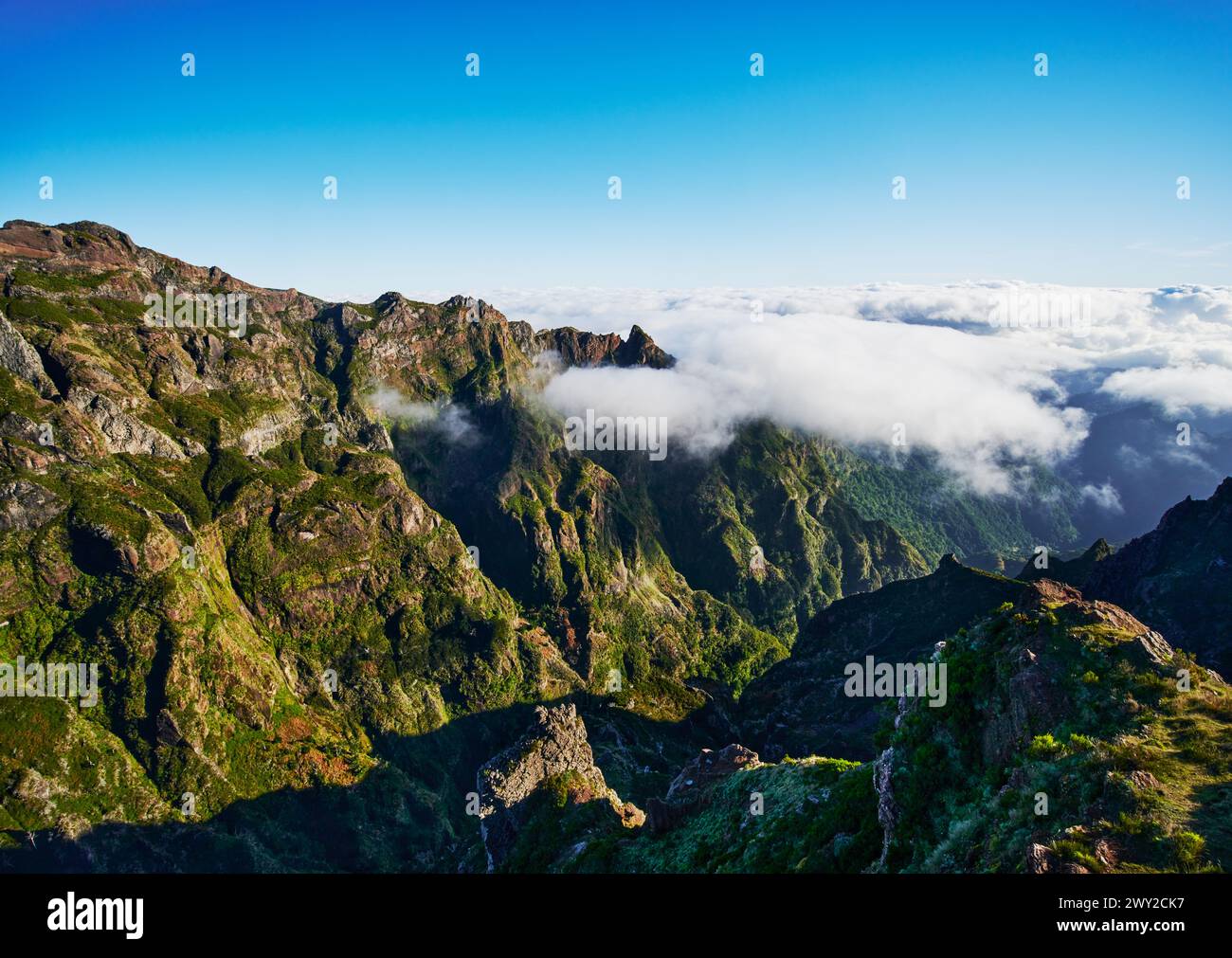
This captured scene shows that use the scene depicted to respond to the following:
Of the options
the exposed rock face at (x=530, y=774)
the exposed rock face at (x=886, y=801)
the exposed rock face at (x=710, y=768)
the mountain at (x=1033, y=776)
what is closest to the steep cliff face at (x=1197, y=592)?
the exposed rock face at (x=710, y=768)

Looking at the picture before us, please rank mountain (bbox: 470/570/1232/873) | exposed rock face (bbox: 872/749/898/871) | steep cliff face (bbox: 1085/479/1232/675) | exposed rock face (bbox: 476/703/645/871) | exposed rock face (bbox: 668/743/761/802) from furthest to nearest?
steep cliff face (bbox: 1085/479/1232/675), exposed rock face (bbox: 476/703/645/871), exposed rock face (bbox: 668/743/761/802), exposed rock face (bbox: 872/749/898/871), mountain (bbox: 470/570/1232/873)

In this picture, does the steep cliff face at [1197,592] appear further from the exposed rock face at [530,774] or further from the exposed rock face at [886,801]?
the exposed rock face at [886,801]

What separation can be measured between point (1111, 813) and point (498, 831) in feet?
336

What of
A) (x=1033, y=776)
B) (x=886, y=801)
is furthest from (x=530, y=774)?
(x=1033, y=776)

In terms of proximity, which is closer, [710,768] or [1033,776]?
[1033,776]

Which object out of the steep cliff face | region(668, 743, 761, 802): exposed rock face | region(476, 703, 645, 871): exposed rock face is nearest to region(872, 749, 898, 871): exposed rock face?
region(668, 743, 761, 802): exposed rock face

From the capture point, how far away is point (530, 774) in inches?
4931

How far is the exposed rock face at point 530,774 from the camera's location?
4409 inches

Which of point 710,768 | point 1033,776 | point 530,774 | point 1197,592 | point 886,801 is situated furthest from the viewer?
point 1197,592

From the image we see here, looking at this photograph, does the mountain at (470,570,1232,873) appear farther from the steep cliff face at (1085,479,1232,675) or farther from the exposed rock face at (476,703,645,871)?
the steep cliff face at (1085,479,1232,675)

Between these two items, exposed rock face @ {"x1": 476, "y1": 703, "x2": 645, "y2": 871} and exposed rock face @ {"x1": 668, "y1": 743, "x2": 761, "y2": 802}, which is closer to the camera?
exposed rock face @ {"x1": 668, "y1": 743, "x2": 761, "y2": 802}

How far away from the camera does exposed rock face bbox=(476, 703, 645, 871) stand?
11200cm

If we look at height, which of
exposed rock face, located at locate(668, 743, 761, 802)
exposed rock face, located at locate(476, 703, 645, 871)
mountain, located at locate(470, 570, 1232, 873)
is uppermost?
mountain, located at locate(470, 570, 1232, 873)

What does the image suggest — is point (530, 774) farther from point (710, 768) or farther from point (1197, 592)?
point (1197, 592)
